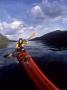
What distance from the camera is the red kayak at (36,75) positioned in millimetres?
28956

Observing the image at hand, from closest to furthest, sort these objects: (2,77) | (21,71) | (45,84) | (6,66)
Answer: (45,84) → (2,77) → (21,71) → (6,66)

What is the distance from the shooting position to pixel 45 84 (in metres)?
29.4

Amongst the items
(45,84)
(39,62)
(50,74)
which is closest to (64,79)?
(50,74)

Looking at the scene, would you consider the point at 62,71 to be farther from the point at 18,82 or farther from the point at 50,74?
the point at 18,82

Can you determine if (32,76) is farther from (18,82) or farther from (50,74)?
(50,74)

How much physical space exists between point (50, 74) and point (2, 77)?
8.30 m

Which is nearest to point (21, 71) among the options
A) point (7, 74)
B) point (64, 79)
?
point (7, 74)

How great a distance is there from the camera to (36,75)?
33219mm

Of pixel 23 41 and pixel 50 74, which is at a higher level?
pixel 23 41

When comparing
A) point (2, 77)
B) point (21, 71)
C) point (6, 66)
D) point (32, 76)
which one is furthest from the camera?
point (6, 66)

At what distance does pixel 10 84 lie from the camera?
34656 millimetres

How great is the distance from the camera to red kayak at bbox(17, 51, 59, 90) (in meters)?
29.0

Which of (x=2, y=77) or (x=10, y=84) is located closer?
(x=10, y=84)

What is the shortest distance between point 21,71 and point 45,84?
12.8 metres
